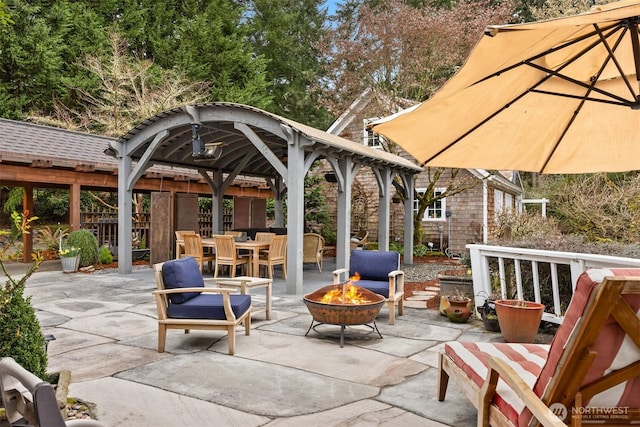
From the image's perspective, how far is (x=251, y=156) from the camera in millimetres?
11805

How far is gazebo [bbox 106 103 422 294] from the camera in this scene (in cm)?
759

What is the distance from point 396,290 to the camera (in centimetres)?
622

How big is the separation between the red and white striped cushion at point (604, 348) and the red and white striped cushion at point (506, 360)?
0.26 meters

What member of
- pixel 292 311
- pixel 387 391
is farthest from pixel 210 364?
pixel 292 311

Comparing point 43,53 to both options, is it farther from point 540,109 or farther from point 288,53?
point 540,109

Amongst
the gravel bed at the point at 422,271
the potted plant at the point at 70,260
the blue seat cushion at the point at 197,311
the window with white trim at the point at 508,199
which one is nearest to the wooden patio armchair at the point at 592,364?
the blue seat cushion at the point at 197,311

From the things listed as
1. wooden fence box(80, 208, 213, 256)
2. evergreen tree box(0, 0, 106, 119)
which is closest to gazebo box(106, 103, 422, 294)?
wooden fence box(80, 208, 213, 256)

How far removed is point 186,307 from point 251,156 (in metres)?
7.81

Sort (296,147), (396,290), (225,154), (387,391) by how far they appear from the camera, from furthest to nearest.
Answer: (225,154), (296,147), (396,290), (387,391)

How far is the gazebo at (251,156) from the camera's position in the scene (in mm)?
7586

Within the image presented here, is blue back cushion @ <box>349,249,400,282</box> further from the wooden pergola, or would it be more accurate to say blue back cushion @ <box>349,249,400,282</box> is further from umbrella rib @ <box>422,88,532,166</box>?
the wooden pergola

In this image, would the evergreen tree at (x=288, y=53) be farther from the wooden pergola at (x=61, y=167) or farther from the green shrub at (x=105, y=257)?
the green shrub at (x=105, y=257)

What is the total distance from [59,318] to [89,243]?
5387mm

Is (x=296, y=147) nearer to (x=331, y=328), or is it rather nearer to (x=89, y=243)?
(x=331, y=328)
